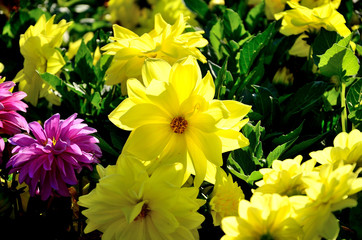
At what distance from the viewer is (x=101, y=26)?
2.12 metres

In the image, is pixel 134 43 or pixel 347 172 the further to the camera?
pixel 134 43

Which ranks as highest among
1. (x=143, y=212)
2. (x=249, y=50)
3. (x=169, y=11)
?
(x=249, y=50)

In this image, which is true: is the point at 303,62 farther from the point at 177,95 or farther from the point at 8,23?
the point at 8,23

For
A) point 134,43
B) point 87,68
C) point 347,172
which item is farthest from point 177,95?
point 87,68

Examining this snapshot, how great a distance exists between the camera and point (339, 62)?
1.01 meters

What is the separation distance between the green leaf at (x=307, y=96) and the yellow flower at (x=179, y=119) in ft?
0.96

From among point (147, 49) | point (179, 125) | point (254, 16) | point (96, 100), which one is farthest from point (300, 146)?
point (254, 16)

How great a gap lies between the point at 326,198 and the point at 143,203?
0.30m

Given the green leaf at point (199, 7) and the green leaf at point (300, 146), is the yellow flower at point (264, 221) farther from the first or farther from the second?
the green leaf at point (199, 7)

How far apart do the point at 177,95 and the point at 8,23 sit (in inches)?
41.3

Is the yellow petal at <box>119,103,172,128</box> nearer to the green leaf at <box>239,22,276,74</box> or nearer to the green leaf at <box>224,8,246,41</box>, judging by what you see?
the green leaf at <box>239,22,276,74</box>

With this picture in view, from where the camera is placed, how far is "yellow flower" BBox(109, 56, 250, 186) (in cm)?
83

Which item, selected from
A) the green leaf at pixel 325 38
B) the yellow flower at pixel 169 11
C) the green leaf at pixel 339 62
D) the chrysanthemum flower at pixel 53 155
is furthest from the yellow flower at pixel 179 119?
the yellow flower at pixel 169 11

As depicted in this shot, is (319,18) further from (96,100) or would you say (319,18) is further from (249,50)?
(96,100)
